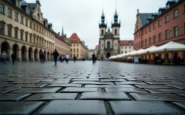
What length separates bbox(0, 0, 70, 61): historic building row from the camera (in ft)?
85.4

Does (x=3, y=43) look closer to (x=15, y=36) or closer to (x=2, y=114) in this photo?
(x=15, y=36)

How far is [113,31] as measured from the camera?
269 ft

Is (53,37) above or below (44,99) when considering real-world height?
above

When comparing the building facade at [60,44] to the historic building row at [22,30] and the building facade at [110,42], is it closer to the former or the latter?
the historic building row at [22,30]

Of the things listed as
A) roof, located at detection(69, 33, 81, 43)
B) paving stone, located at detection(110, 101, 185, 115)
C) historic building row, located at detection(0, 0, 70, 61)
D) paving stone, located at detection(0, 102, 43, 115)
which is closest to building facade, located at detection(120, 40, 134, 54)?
roof, located at detection(69, 33, 81, 43)

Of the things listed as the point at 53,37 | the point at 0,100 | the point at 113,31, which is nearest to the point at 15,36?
the point at 53,37

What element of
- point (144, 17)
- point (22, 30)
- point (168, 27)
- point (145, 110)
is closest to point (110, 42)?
point (144, 17)

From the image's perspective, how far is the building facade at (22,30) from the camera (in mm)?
26031

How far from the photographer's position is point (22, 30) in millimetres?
32031

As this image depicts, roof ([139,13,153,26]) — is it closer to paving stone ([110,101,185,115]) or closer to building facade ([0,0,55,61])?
building facade ([0,0,55,61])

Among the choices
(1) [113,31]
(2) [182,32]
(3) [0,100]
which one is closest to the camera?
(3) [0,100]

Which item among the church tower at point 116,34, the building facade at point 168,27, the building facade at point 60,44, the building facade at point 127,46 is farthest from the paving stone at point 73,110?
the building facade at point 127,46

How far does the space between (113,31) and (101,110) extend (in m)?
82.5

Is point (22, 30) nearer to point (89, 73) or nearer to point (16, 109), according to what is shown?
point (89, 73)
